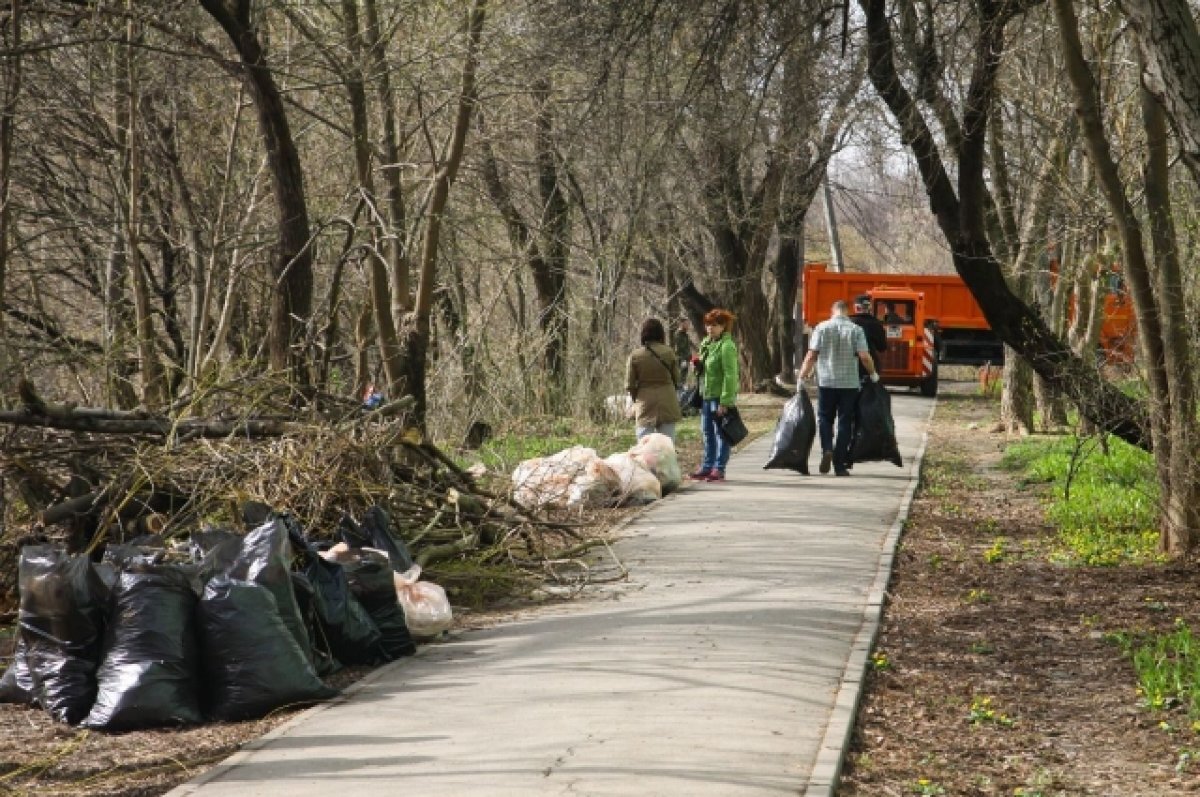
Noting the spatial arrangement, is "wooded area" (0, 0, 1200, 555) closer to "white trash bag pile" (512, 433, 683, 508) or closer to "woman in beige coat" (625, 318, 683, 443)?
"white trash bag pile" (512, 433, 683, 508)

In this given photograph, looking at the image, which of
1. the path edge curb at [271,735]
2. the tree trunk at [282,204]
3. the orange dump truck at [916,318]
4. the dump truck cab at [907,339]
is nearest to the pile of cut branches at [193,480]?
the path edge curb at [271,735]

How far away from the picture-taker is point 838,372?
17.8 metres

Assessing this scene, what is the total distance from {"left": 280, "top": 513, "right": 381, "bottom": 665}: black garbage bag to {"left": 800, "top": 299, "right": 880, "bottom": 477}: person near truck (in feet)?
30.5

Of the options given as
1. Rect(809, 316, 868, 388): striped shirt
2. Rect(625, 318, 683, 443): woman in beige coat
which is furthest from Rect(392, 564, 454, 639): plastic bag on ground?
Rect(809, 316, 868, 388): striped shirt

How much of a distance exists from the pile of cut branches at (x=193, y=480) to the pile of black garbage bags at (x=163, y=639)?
5.05ft

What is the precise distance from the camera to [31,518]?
33.1 feet

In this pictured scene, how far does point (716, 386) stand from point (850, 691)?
9.88 m

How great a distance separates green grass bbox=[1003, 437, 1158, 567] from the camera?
509 inches

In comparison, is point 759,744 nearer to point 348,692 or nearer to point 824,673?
point 824,673

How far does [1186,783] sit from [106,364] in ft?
28.0

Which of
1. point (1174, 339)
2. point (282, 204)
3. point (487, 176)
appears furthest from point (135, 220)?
point (487, 176)

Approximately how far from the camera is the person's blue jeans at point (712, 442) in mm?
17703

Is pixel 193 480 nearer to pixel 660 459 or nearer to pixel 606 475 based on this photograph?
pixel 606 475

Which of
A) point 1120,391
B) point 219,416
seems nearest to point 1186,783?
point 219,416
